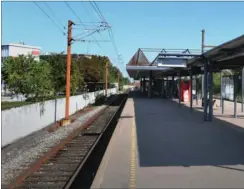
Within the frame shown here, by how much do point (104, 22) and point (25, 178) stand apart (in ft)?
48.6

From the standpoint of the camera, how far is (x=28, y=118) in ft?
59.6

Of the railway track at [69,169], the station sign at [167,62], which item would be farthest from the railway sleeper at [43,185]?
the station sign at [167,62]

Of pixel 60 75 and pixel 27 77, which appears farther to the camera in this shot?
pixel 60 75

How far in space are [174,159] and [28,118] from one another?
33.4 feet

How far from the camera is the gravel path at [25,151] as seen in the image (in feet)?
34.8

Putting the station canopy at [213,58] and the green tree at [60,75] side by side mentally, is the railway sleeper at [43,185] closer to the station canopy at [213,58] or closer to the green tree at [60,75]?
the station canopy at [213,58]

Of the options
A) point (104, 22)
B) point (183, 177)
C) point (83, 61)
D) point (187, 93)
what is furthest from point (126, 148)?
point (83, 61)

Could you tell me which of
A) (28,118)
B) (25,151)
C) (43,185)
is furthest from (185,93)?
(43,185)

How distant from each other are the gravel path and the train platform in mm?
2422

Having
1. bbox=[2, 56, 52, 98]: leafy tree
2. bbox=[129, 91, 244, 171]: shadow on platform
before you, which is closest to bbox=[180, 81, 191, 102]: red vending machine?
bbox=[2, 56, 52, 98]: leafy tree

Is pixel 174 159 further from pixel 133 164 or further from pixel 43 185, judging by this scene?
pixel 43 185

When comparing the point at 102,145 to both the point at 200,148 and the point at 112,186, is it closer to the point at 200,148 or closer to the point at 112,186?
the point at 200,148

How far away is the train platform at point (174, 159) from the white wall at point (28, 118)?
4.09 m

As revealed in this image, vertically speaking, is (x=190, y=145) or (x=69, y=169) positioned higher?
(x=190, y=145)
